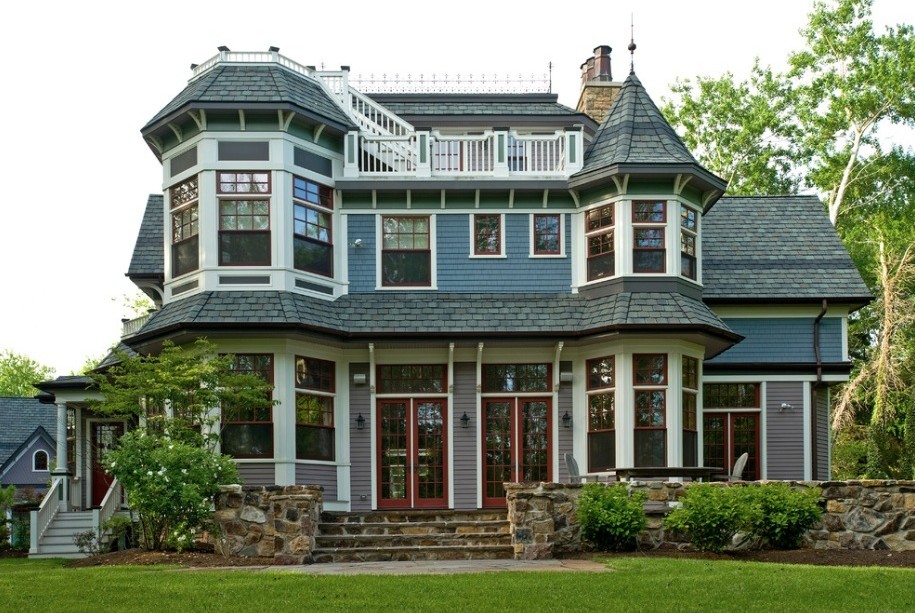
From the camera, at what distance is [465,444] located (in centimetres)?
2109

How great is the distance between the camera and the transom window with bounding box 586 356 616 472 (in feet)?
Result: 67.3

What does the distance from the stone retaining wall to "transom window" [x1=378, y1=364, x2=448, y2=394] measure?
5.21 meters

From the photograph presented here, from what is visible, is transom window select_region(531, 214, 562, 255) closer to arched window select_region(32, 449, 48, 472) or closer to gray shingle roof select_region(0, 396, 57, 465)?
gray shingle roof select_region(0, 396, 57, 465)

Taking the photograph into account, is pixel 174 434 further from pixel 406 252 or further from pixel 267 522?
pixel 406 252

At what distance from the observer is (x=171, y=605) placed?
11484 millimetres

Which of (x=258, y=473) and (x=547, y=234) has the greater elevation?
(x=547, y=234)

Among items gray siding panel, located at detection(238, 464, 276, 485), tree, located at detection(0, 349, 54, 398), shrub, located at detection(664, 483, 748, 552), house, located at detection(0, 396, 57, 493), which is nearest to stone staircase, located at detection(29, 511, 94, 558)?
gray siding panel, located at detection(238, 464, 276, 485)

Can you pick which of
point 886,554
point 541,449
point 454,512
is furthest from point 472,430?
point 886,554

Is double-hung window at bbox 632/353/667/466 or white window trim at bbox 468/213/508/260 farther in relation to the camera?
white window trim at bbox 468/213/508/260

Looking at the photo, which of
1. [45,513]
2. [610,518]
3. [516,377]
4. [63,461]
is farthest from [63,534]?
[610,518]

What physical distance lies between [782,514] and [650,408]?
482cm

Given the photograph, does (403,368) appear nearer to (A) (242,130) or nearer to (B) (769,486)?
(A) (242,130)

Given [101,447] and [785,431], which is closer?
[785,431]

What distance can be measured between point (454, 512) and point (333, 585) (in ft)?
19.7
